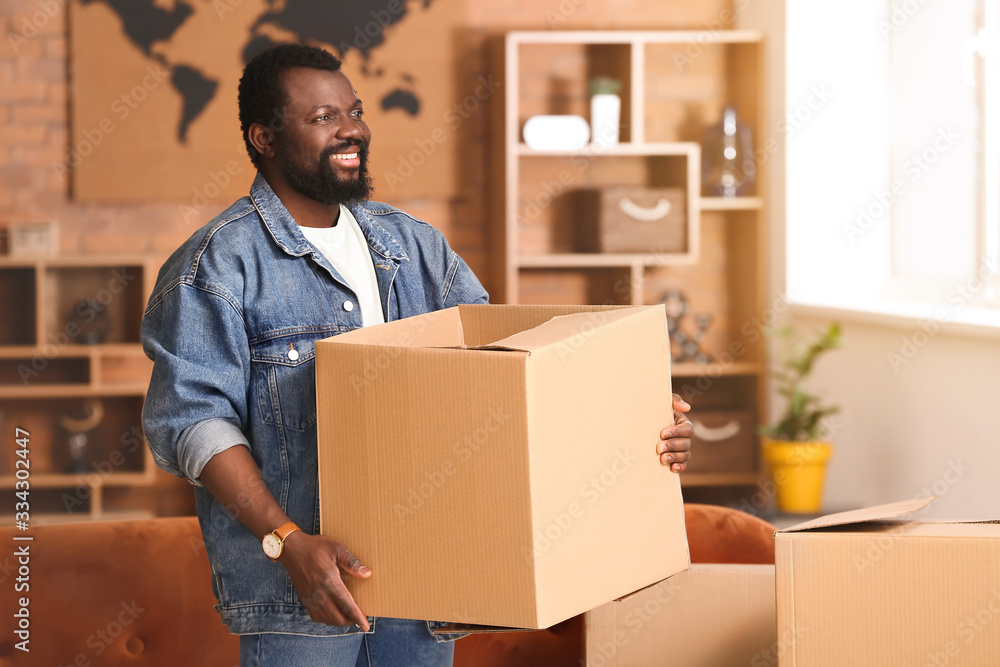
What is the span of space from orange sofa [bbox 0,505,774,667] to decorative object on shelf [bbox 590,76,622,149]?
2.13m

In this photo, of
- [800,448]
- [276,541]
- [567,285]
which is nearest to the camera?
[276,541]

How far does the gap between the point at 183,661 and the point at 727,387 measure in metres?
2.44

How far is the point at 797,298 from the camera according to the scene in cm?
326

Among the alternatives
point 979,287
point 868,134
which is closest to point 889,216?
point 868,134

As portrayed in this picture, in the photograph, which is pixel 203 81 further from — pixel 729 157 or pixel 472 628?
pixel 472 628

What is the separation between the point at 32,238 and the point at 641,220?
7.07ft

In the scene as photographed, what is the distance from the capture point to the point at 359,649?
1205mm

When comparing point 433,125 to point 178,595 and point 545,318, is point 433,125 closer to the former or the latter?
point 178,595

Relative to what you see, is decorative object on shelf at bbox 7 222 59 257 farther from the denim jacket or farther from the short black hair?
the denim jacket

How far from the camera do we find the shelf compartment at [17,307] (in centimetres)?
346

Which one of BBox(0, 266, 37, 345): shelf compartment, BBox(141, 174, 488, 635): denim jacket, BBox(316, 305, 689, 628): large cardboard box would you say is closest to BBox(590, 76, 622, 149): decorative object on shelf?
BBox(0, 266, 37, 345): shelf compartment

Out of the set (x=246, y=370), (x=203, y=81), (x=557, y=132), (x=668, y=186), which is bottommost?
(x=246, y=370)

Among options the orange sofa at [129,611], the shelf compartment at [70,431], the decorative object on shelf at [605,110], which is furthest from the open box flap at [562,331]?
the shelf compartment at [70,431]

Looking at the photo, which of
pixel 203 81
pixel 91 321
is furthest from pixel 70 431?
pixel 203 81
